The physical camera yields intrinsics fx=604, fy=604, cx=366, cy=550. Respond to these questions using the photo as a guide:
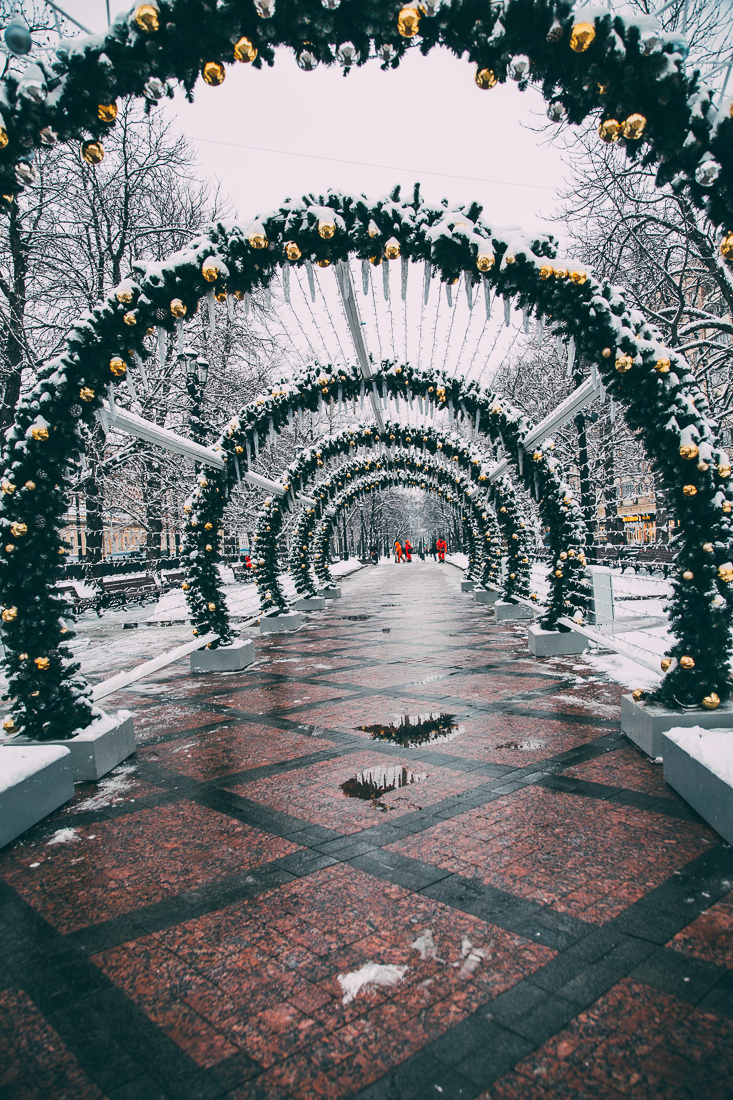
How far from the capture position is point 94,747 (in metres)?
4.95

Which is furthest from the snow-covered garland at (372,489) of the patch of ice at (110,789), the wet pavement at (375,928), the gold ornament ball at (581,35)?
the gold ornament ball at (581,35)

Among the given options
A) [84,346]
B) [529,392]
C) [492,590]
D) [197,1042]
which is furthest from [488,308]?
[529,392]

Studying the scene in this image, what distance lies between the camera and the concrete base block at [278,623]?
1354 centimetres

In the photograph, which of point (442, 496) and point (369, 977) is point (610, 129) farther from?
point (442, 496)

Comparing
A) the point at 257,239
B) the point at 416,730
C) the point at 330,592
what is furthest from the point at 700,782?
the point at 330,592

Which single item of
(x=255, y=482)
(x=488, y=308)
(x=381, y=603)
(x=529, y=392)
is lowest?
(x=381, y=603)

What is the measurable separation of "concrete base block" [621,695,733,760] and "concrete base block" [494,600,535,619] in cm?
843

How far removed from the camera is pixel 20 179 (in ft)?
11.7

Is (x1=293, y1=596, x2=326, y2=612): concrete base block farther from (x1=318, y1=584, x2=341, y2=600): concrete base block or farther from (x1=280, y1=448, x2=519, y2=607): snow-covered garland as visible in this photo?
(x1=318, y1=584, x2=341, y2=600): concrete base block

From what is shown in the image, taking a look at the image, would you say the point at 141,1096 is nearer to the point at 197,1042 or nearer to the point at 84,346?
the point at 197,1042

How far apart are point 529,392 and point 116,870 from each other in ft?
80.6

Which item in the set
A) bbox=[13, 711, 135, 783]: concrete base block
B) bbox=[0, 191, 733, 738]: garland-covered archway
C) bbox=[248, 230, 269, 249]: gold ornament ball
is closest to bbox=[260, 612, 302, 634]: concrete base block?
bbox=[13, 711, 135, 783]: concrete base block

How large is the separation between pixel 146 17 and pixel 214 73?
402 millimetres

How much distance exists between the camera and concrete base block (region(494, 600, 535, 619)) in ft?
44.4
